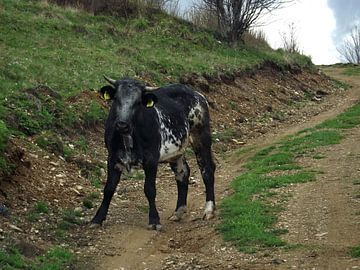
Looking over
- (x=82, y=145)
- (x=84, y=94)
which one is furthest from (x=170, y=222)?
(x=84, y=94)

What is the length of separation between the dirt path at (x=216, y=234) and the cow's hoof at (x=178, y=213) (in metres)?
0.15

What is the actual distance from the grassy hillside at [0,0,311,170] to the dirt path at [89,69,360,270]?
8.07 ft

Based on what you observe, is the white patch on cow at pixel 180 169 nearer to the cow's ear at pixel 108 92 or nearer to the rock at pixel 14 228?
the cow's ear at pixel 108 92

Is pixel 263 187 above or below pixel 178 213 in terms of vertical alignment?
above

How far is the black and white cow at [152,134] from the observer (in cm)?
982

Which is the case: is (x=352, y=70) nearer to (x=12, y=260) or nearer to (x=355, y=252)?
(x=355, y=252)

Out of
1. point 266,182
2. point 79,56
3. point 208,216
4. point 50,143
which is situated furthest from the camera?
point 79,56

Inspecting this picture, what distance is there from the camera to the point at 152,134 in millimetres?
10195

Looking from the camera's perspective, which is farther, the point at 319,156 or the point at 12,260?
the point at 319,156

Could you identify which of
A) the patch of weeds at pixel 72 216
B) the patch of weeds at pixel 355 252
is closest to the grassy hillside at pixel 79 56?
the patch of weeds at pixel 72 216

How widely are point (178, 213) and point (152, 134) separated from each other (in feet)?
5.08

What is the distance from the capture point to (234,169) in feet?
49.4

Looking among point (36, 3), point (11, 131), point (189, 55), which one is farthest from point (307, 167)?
point (36, 3)

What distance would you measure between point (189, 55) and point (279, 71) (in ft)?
21.5
